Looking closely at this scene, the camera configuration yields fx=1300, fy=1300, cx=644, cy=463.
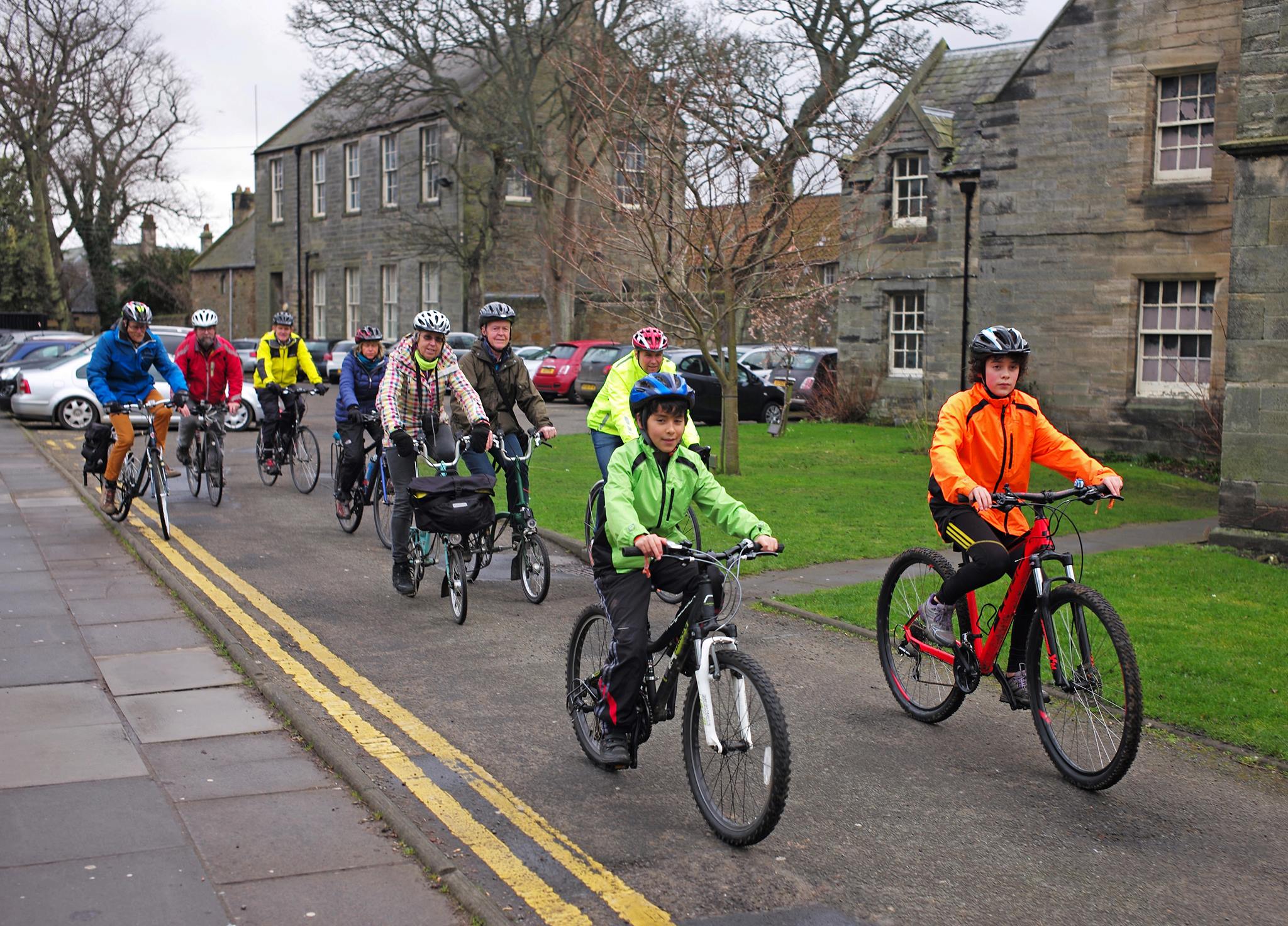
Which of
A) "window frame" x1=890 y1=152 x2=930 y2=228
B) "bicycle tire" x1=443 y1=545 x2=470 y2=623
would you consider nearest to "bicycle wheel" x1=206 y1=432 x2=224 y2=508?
"bicycle tire" x1=443 y1=545 x2=470 y2=623

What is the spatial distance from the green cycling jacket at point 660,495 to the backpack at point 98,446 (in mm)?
8909

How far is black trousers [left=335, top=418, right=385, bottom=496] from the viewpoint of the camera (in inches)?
480

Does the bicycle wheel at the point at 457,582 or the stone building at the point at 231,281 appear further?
the stone building at the point at 231,281

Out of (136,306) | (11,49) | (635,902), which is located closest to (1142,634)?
(635,902)

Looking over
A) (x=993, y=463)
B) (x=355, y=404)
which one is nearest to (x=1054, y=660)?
(x=993, y=463)

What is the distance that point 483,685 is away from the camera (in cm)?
706

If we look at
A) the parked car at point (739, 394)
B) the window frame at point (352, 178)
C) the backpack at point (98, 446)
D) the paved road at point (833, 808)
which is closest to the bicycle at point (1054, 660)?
the paved road at point (833, 808)

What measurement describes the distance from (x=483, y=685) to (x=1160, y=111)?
19.2 meters

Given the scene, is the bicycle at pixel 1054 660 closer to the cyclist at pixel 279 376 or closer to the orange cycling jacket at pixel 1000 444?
the orange cycling jacket at pixel 1000 444

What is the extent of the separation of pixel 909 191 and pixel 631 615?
2523 cm

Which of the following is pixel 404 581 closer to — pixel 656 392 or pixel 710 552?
pixel 656 392

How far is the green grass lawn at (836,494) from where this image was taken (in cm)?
1217

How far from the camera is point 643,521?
537cm

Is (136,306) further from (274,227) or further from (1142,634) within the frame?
(274,227)
